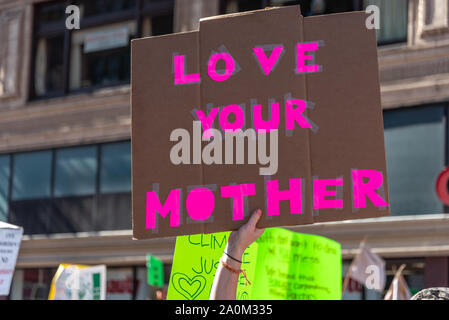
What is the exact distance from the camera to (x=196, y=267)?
4.26m

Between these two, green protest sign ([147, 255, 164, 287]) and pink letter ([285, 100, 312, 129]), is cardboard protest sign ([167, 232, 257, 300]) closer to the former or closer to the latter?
pink letter ([285, 100, 312, 129])

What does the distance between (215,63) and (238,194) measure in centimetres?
67

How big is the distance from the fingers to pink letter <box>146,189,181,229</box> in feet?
1.18

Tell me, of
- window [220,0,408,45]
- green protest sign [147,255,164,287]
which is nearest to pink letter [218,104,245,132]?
green protest sign [147,255,164,287]

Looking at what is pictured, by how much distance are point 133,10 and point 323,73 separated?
1596cm

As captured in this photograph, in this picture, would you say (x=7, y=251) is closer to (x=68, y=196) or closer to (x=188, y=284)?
Answer: (x=188, y=284)

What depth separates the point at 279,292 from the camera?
18.5 ft

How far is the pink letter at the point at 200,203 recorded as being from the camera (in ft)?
11.4

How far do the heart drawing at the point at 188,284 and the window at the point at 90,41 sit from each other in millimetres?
14713

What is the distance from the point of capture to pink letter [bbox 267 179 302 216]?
3.40m

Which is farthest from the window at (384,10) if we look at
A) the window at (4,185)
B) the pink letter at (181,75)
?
the pink letter at (181,75)

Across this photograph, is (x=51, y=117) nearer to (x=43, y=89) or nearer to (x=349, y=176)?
(x=43, y=89)

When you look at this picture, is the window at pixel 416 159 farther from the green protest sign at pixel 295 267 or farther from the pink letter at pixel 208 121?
the pink letter at pixel 208 121
